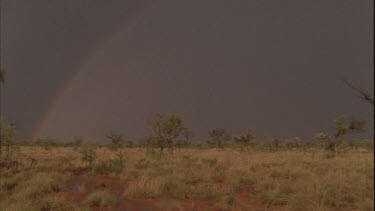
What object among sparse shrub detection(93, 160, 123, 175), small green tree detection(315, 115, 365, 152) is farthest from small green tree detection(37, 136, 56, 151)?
small green tree detection(315, 115, 365, 152)

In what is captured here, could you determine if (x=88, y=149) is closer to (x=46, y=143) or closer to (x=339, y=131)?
(x=339, y=131)

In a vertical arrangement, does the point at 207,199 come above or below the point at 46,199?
below

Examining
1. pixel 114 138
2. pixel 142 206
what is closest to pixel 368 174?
pixel 142 206

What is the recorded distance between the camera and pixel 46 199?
681cm

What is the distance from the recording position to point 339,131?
1056 inches

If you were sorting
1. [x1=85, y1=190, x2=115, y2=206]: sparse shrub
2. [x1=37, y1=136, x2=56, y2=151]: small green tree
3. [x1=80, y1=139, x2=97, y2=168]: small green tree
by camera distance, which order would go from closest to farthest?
1. [x1=85, y1=190, x2=115, y2=206]: sparse shrub
2. [x1=80, y1=139, x2=97, y2=168]: small green tree
3. [x1=37, y1=136, x2=56, y2=151]: small green tree

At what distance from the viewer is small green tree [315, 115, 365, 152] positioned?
26.5 meters

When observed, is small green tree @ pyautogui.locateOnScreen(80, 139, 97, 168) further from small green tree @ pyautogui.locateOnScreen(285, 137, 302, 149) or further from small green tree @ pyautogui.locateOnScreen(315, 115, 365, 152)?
small green tree @ pyautogui.locateOnScreen(285, 137, 302, 149)

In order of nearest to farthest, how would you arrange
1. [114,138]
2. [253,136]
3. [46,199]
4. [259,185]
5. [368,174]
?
[46,199] → [259,185] → [368,174] → [253,136] → [114,138]

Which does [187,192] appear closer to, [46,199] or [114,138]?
[46,199]

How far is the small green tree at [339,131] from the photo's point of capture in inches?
1043

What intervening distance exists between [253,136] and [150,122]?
2553cm

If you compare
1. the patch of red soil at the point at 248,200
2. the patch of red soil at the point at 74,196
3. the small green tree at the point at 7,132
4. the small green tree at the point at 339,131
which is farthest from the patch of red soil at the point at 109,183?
the small green tree at the point at 339,131

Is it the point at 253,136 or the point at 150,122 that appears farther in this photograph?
the point at 253,136
